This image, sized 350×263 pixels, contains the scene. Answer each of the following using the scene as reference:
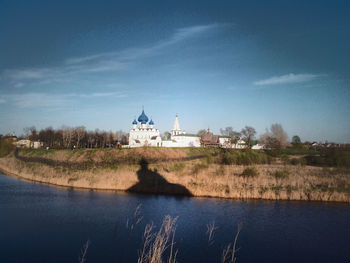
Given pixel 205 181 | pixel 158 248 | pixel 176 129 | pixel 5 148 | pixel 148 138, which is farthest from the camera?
pixel 176 129

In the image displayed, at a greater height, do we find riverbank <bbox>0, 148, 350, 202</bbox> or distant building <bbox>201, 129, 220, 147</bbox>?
distant building <bbox>201, 129, 220, 147</bbox>

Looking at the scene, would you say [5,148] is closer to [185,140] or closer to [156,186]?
[185,140]

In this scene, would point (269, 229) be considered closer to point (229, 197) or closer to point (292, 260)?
point (292, 260)

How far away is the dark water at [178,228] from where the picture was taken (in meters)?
13.9

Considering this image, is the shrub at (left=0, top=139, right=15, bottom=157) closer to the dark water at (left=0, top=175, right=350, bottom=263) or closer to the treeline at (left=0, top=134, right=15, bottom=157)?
the treeline at (left=0, top=134, right=15, bottom=157)

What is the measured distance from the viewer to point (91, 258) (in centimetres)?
1332

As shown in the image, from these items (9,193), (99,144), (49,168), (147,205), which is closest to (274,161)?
(147,205)

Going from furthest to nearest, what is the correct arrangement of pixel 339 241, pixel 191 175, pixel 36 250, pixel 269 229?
pixel 191 175 → pixel 269 229 → pixel 339 241 → pixel 36 250

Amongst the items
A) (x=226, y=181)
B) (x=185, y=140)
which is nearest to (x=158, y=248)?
(x=226, y=181)

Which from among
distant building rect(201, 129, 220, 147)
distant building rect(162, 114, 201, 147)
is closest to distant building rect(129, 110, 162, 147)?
distant building rect(162, 114, 201, 147)

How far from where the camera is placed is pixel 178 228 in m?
17.0

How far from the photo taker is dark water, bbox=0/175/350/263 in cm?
1385

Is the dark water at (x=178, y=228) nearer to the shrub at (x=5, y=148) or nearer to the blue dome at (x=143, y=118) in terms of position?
the shrub at (x=5, y=148)

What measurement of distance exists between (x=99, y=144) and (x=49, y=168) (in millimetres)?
Answer: 41686
